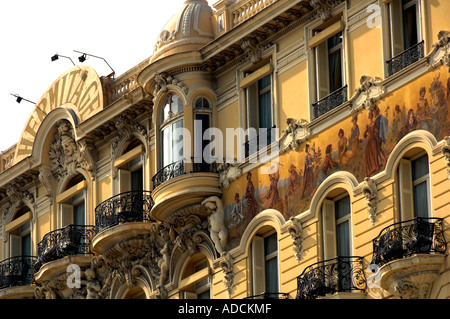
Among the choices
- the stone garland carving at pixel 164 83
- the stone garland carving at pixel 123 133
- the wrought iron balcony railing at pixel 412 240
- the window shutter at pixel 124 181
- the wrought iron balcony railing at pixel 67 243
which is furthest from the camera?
the wrought iron balcony railing at pixel 67 243

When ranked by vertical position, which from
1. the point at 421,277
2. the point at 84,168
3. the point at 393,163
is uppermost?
the point at 84,168

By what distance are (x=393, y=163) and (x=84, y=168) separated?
15.2 meters

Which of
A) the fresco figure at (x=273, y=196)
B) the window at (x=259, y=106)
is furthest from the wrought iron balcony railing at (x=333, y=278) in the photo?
the window at (x=259, y=106)

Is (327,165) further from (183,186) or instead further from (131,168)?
(131,168)

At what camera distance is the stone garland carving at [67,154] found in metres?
54.4

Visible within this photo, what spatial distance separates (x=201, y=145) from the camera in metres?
48.6

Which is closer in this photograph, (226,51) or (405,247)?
(405,247)

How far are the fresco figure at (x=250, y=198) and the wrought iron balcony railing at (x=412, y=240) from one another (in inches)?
249

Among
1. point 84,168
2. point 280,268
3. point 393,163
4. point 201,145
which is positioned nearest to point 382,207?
point 393,163

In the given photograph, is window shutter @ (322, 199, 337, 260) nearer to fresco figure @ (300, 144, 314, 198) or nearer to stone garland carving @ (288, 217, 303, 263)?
fresco figure @ (300, 144, 314, 198)

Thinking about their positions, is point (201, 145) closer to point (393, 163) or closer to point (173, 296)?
point (173, 296)

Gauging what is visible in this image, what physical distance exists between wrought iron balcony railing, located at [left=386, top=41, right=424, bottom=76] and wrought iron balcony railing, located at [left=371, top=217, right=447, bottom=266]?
4178 mm

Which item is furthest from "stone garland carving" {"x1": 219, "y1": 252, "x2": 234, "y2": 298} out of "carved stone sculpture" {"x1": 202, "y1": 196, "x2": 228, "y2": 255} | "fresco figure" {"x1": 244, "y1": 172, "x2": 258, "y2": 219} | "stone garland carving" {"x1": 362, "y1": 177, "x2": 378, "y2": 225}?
"stone garland carving" {"x1": 362, "y1": 177, "x2": 378, "y2": 225}

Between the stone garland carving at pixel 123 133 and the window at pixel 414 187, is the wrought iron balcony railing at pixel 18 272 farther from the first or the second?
the window at pixel 414 187
